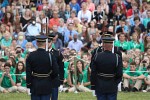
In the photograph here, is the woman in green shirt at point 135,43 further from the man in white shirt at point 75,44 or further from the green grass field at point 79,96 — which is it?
the green grass field at point 79,96

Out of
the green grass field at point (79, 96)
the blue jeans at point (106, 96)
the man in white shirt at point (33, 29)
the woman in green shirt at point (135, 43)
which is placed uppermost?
the man in white shirt at point (33, 29)

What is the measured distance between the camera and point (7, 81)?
757 inches

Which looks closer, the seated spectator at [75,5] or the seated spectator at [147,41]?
the seated spectator at [147,41]

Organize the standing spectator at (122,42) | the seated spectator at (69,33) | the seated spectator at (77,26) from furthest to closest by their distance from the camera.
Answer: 1. the seated spectator at (77,26)
2. the seated spectator at (69,33)
3. the standing spectator at (122,42)

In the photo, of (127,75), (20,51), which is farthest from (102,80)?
(20,51)

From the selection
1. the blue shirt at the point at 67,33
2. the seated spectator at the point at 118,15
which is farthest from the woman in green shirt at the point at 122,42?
the seated spectator at the point at 118,15

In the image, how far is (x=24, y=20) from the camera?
80.1 ft

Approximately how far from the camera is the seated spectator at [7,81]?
62.6 ft

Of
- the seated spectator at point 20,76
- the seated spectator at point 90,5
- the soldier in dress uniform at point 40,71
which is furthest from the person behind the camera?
the seated spectator at point 90,5

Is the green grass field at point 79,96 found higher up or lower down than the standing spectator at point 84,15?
lower down

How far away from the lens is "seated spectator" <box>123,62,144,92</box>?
19234mm

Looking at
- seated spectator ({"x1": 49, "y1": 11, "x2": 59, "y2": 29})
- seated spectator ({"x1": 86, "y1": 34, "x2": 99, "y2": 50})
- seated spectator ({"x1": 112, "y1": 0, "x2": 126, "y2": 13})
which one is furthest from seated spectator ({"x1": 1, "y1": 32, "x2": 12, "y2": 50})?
seated spectator ({"x1": 112, "y1": 0, "x2": 126, "y2": 13})

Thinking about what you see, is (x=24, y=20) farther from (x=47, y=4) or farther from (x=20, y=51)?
(x=20, y=51)

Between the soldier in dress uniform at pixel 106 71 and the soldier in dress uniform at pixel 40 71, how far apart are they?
0.86 meters
